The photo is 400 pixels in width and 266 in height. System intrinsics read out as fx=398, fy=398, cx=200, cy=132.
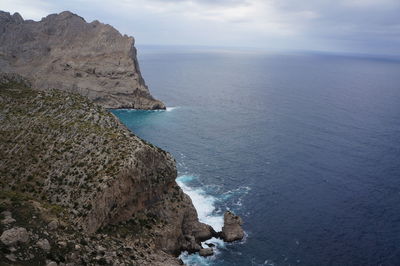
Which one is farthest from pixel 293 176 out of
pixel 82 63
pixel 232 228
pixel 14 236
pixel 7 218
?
pixel 82 63

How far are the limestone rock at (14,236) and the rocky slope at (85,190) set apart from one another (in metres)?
0.20

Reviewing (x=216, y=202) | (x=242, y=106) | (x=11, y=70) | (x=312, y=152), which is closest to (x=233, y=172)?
(x=216, y=202)

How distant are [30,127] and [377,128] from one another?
11552 centimetres

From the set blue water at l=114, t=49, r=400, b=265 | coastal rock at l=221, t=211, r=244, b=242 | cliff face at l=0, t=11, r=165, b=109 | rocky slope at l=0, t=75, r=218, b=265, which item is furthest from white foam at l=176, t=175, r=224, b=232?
cliff face at l=0, t=11, r=165, b=109

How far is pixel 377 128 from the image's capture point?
456 feet

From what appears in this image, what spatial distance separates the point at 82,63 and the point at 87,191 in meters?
138

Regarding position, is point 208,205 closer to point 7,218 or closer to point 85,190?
point 85,190

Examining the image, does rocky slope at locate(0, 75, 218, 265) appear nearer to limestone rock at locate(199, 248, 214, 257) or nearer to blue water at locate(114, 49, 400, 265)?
limestone rock at locate(199, 248, 214, 257)

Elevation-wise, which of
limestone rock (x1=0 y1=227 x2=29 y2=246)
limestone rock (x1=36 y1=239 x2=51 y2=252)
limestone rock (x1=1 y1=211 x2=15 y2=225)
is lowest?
limestone rock (x1=36 y1=239 x2=51 y2=252)

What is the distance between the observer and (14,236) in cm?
3969

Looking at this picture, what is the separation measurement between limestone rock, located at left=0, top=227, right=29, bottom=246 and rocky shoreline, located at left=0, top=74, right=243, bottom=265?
0.13 metres

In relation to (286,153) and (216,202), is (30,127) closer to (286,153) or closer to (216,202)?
(216,202)

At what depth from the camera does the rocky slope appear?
4622 centimetres

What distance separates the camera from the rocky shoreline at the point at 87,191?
46.3 meters
